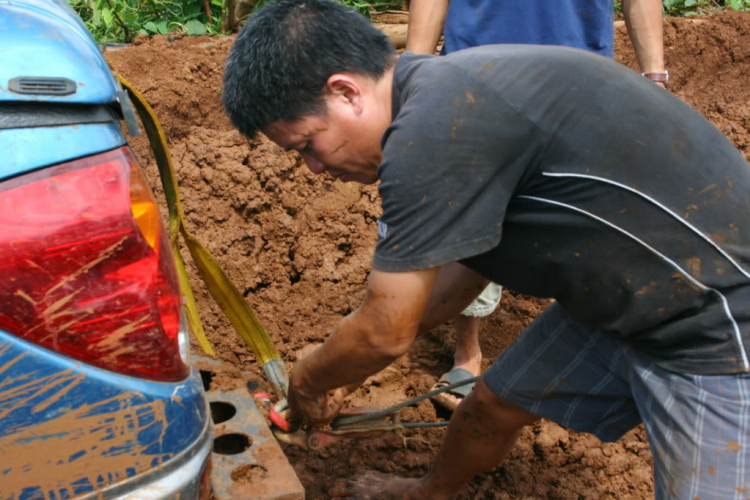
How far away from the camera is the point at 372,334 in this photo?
5.41 feet

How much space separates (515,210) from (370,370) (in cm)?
55

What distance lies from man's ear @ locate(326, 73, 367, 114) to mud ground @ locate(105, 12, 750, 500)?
1.74 m

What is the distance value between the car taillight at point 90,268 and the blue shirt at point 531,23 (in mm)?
1845

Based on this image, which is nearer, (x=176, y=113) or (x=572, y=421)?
(x=572, y=421)

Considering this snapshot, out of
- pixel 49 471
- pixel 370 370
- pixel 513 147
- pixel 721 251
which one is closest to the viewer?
pixel 49 471

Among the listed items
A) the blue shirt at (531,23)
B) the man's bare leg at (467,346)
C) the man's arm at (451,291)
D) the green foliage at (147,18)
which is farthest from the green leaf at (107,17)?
the man's arm at (451,291)

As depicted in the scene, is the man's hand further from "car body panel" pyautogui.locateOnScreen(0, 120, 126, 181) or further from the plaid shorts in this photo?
"car body panel" pyautogui.locateOnScreen(0, 120, 126, 181)

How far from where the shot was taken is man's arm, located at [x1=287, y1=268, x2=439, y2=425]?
1552mm

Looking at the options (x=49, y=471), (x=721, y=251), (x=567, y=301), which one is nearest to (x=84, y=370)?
(x=49, y=471)

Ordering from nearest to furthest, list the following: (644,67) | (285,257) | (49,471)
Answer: (49,471) → (644,67) → (285,257)

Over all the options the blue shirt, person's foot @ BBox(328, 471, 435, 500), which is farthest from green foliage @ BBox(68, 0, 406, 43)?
person's foot @ BBox(328, 471, 435, 500)

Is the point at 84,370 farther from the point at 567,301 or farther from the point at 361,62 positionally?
the point at 567,301

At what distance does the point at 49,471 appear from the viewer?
1.19 meters

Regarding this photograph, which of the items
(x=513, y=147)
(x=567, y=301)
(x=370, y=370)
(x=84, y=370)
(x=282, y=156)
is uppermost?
(x=513, y=147)
